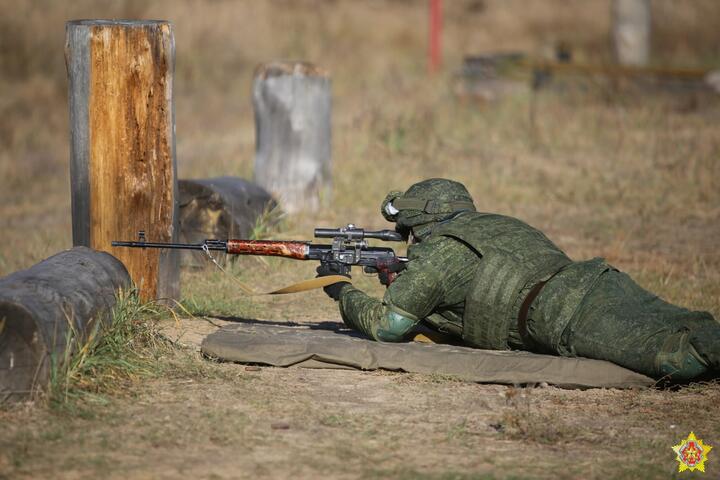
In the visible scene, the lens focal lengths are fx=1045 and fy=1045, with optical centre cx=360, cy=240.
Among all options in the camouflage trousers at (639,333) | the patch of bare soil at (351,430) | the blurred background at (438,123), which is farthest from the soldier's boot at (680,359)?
the blurred background at (438,123)

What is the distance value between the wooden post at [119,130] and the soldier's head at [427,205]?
1.42m

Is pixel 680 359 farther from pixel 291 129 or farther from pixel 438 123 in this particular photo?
pixel 438 123

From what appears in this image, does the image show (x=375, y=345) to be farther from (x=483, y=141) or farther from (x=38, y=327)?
(x=483, y=141)

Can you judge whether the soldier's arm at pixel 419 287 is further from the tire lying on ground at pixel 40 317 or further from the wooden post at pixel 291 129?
the wooden post at pixel 291 129

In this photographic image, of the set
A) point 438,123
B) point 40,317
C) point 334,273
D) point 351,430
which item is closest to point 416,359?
point 334,273

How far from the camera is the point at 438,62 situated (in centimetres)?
1697

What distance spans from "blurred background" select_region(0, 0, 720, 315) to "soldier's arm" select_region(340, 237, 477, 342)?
7.82ft

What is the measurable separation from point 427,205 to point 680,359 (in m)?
1.52

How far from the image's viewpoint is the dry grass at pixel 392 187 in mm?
4270

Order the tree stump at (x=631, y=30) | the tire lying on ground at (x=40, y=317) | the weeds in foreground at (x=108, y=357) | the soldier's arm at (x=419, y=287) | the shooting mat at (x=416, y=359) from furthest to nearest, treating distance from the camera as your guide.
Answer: the tree stump at (x=631, y=30), the soldier's arm at (x=419, y=287), the shooting mat at (x=416, y=359), the weeds in foreground at (x=108, y=357), the tire lying on ground at (x=40, y=317)

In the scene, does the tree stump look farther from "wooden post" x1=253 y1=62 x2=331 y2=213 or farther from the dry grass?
"wooden post" x1=253 y1=62 x2=331 y2=213

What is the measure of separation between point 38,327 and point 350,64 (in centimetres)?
1323

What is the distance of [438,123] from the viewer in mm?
13062

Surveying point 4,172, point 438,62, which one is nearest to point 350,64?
point 438,62
